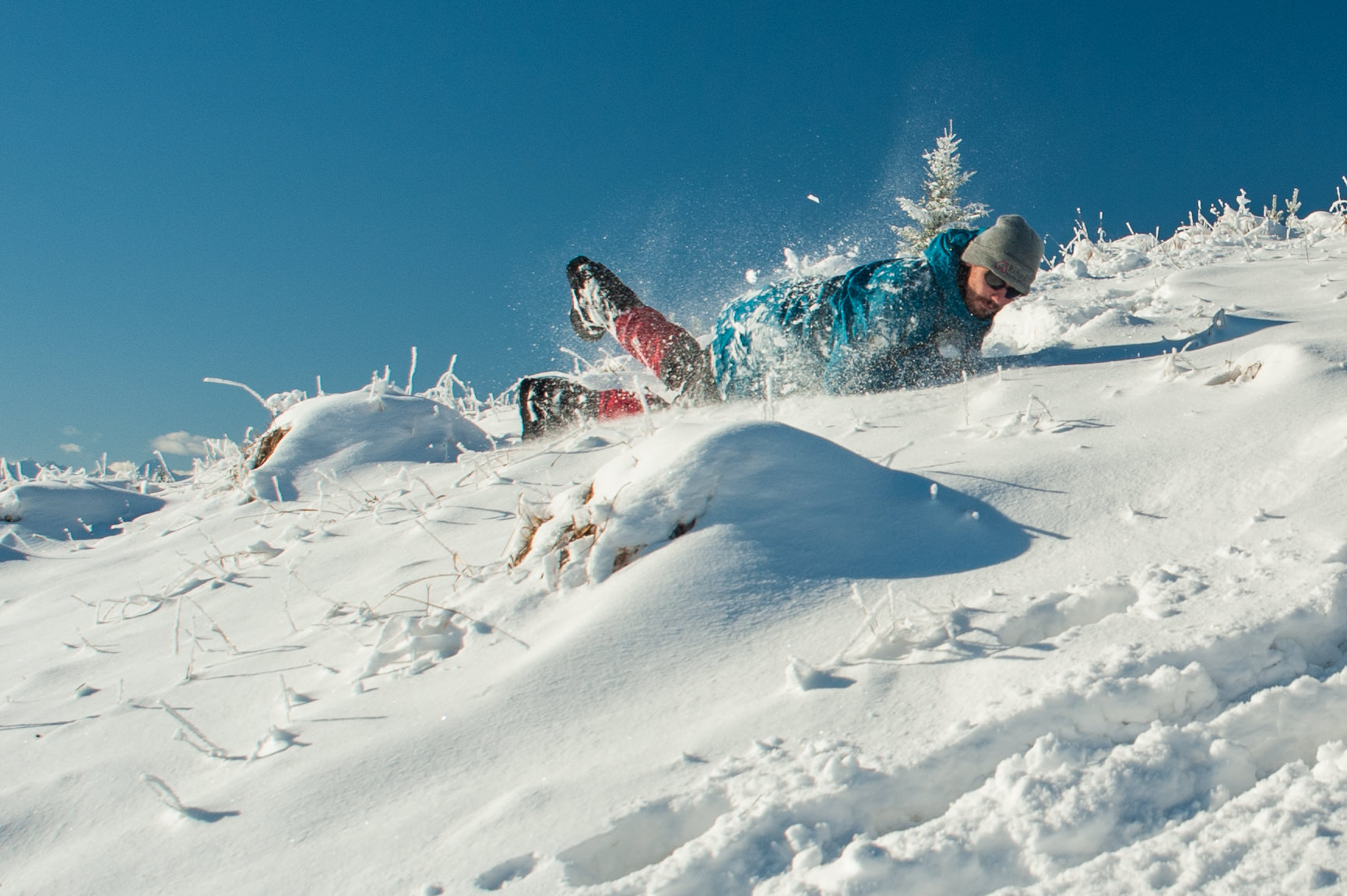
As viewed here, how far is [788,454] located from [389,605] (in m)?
1.03

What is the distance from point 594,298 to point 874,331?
201 cm

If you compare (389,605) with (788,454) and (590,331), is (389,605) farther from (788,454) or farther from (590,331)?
(590,331)

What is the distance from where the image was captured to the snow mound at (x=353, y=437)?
3652mm

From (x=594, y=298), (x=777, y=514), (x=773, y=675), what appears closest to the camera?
(x=773, y=675)

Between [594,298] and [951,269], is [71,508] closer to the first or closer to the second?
[594,298]

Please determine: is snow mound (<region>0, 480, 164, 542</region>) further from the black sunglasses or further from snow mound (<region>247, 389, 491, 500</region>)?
the black sunglasses

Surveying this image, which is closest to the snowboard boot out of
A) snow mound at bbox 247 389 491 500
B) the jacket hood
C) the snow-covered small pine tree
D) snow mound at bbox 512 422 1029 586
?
snow mound at bbox 247 389 491 500

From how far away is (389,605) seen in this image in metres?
1.99

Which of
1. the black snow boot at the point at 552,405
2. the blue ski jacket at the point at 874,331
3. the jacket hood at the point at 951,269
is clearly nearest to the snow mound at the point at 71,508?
the black snow boot at the point at 552,405

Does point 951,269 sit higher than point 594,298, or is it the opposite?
point 594,298

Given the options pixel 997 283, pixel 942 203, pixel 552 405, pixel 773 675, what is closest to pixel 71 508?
pixel 552 405

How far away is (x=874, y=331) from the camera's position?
130 inches

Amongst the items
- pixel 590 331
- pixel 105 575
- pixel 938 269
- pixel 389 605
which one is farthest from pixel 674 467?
pixel 590 331

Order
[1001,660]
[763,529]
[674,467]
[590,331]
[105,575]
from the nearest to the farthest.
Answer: [1001,660] < [763,529] < [674,467] < [105,575] < [590,331]
